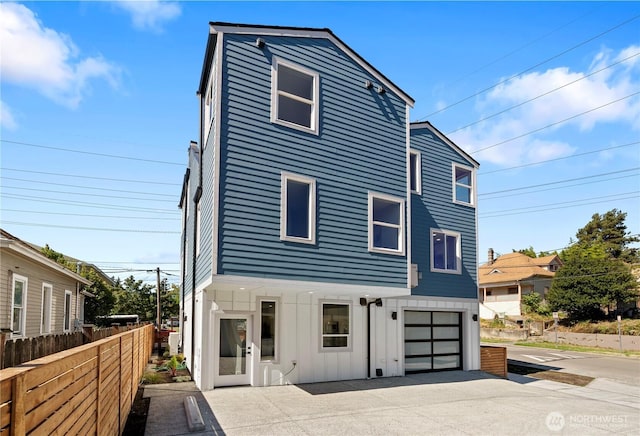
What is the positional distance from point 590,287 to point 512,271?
1286 cm

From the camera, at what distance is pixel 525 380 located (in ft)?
49.7

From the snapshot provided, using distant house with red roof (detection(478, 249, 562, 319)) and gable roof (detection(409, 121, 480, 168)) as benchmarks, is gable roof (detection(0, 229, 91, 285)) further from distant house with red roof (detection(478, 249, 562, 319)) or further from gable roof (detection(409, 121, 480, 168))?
distant house with red roof (detection(478, 249, 562, 319))

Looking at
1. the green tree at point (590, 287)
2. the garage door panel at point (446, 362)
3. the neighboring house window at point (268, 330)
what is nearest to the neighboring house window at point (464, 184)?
the garage door panel at point (446, 362)

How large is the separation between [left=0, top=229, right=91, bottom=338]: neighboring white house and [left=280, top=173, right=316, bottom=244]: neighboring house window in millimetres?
5867

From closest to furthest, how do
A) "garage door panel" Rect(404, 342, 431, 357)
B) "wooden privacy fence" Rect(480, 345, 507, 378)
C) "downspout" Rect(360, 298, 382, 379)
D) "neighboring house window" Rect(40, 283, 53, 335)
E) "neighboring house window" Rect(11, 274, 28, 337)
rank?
"neighboring house window" Rect(11, 274, 28, 337) < "downspout" Rect(360, 298, 382, 379) < "garage door panel" Rect(404, 342, 431, 357) < "wooden privacy fence" Rect(480, 345, 507, 378) < "neighboring house window" Rect(40, 283, 53, 335)

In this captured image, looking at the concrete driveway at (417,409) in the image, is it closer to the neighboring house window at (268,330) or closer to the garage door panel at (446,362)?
the neighboring house window at (268,330)

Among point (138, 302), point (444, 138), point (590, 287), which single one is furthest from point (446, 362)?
point (138, 302)

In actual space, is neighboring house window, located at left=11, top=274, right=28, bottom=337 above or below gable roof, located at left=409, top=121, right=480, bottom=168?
below

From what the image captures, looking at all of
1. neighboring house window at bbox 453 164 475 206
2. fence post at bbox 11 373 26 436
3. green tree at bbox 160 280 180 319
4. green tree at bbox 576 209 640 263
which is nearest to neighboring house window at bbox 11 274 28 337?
fence post at bbox 11 373 26 436

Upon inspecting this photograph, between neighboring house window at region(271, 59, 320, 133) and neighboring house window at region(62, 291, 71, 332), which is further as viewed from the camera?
neighboring house window at region(62, 291, 71, 332)

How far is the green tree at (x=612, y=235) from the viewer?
51.8 m

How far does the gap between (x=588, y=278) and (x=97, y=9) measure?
37.6m

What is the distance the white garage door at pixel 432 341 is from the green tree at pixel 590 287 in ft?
82.7

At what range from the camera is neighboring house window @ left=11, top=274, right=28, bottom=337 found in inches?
490
